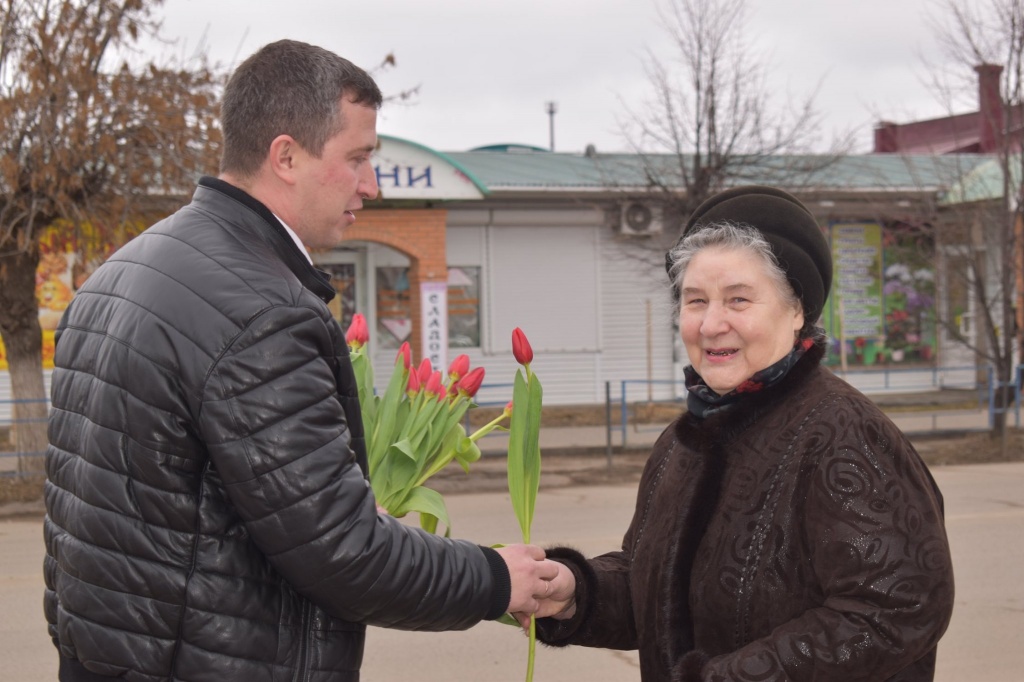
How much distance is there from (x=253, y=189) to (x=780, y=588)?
1.30 metres

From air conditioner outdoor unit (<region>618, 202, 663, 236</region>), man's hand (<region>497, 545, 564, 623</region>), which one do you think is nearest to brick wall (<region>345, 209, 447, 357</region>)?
air conditioner outdoor unit (<region>618, 202, 663, 236</region>)

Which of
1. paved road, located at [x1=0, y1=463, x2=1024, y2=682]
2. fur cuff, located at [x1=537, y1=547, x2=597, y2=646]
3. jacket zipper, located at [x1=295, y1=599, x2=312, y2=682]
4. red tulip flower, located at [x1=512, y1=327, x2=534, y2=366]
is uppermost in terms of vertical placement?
red tulip flower, located at [x1=512, y1=327, x2=534, y2=366]

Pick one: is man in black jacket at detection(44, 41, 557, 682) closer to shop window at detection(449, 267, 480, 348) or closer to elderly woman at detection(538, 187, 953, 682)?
elderly woman at detection(538, 187, 953, 682)

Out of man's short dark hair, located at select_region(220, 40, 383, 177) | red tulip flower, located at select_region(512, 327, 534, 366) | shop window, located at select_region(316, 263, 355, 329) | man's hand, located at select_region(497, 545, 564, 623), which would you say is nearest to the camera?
man's short dark hair, located at select_region(220, 40, 383, 177)

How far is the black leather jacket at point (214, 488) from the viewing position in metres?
1.89

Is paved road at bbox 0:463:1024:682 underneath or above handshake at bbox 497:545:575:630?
underneath

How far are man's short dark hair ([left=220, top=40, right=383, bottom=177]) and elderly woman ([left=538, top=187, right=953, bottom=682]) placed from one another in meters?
0.84

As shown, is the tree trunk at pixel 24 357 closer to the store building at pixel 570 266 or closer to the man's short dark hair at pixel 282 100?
the store building at pixel 570 266

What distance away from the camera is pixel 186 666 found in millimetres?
1915

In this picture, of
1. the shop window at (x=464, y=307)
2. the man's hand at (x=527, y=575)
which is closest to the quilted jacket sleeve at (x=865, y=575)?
the man's hand at (x=527, y=575)

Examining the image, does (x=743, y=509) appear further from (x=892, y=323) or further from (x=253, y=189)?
(x=892, y=323)

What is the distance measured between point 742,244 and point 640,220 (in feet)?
54.8

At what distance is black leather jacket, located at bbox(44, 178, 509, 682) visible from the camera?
1.89 m

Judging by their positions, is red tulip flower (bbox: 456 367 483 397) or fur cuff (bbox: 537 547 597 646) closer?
fur cuff (bbox: 537 547 597 646)
